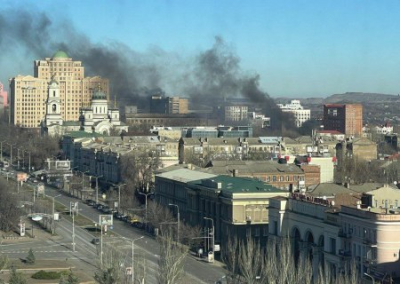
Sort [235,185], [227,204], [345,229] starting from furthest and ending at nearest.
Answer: [235,185]
[227,204]
[345,229]

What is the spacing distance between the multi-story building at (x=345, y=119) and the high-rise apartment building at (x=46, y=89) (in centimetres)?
2730

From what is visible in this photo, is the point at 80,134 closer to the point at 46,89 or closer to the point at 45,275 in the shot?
the point at 46,89

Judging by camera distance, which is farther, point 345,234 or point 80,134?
point 80,134

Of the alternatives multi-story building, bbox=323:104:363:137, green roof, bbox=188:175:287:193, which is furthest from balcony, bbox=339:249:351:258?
multi-story building, bbox=323:104:363:137

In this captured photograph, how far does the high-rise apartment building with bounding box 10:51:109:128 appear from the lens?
145 meters

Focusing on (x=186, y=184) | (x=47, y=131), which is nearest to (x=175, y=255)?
(x=186, y=184)

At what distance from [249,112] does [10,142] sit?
244ft

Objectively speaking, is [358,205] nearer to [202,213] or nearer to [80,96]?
[202,213]

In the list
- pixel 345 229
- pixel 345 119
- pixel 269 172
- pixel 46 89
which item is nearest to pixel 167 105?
pixel 46 89

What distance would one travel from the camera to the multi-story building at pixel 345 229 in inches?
1486

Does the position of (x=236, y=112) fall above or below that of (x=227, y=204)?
above

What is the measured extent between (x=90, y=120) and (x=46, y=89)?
24499 mm

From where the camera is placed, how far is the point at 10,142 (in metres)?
114

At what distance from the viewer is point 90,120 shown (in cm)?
12100
